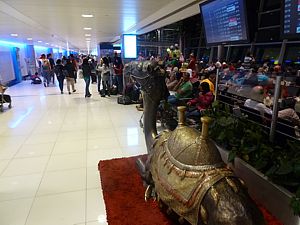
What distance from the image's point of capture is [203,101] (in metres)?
3.99

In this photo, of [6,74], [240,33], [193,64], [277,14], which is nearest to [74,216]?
[240,33]

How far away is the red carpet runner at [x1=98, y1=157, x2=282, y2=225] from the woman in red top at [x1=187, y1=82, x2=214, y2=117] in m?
1.37

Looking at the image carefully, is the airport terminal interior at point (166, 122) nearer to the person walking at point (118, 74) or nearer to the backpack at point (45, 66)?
the person walking at point (118, 74)

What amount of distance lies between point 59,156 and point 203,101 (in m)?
2.43

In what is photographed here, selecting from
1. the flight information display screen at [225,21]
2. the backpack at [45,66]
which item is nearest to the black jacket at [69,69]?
the backpack at [45,66]

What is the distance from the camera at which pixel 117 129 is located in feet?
16.2

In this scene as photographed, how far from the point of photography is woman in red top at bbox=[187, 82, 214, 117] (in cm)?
394

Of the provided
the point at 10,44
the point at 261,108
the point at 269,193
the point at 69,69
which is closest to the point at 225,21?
the point at 261,108

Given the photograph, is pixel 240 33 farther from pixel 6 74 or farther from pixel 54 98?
pixel 6 74

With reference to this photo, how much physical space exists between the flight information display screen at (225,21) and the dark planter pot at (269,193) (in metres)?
1.84

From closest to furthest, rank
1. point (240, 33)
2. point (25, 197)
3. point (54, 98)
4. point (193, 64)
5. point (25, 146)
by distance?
point (25, 197) < point (240, 33) < point (25, 146) < point (193, 64) < point (54, 98)

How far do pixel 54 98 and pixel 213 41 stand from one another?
21.0 ft

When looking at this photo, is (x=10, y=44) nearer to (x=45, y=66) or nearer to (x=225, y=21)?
(x=45, y=66)

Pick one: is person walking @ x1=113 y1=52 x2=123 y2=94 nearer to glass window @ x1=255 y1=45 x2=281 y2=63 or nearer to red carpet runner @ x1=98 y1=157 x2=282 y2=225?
glass window @ x1=255 y1=45 x2=281 y2=63
